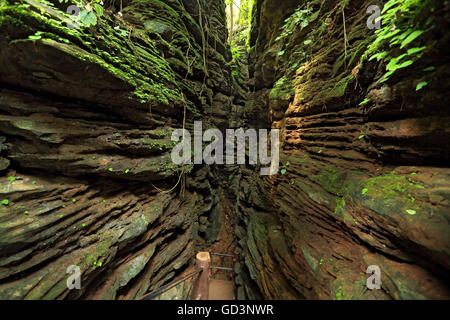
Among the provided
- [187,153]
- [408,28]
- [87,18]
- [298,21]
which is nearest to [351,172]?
[408,28]

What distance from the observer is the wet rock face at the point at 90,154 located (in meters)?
2.22

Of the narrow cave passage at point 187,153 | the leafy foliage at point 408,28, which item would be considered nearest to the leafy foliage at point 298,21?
the narrow cave passage at point 187,153

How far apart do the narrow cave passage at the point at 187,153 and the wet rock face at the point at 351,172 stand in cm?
2

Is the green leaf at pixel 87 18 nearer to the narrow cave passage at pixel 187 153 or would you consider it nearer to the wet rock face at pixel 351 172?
the narrow cave passage at pixel 187 153

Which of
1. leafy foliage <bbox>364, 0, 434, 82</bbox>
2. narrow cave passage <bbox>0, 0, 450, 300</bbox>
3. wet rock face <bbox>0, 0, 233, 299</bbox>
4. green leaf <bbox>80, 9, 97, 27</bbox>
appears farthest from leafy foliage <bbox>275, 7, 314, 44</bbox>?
green leaf <bbox>80, 9, 97, 27</bbox>

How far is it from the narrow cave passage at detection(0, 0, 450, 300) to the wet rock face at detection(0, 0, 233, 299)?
2cm

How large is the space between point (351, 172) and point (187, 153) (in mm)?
4707

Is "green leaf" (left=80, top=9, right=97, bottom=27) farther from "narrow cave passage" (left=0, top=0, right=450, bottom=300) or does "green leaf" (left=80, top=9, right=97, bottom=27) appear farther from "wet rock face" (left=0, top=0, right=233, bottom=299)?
"wet rock face" (left=0, top=0, right=233, bottom=299)

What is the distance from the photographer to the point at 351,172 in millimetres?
3033

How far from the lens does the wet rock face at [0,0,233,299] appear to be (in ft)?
7.28

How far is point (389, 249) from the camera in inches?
84.0

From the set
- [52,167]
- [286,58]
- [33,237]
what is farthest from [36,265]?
[286,58]
